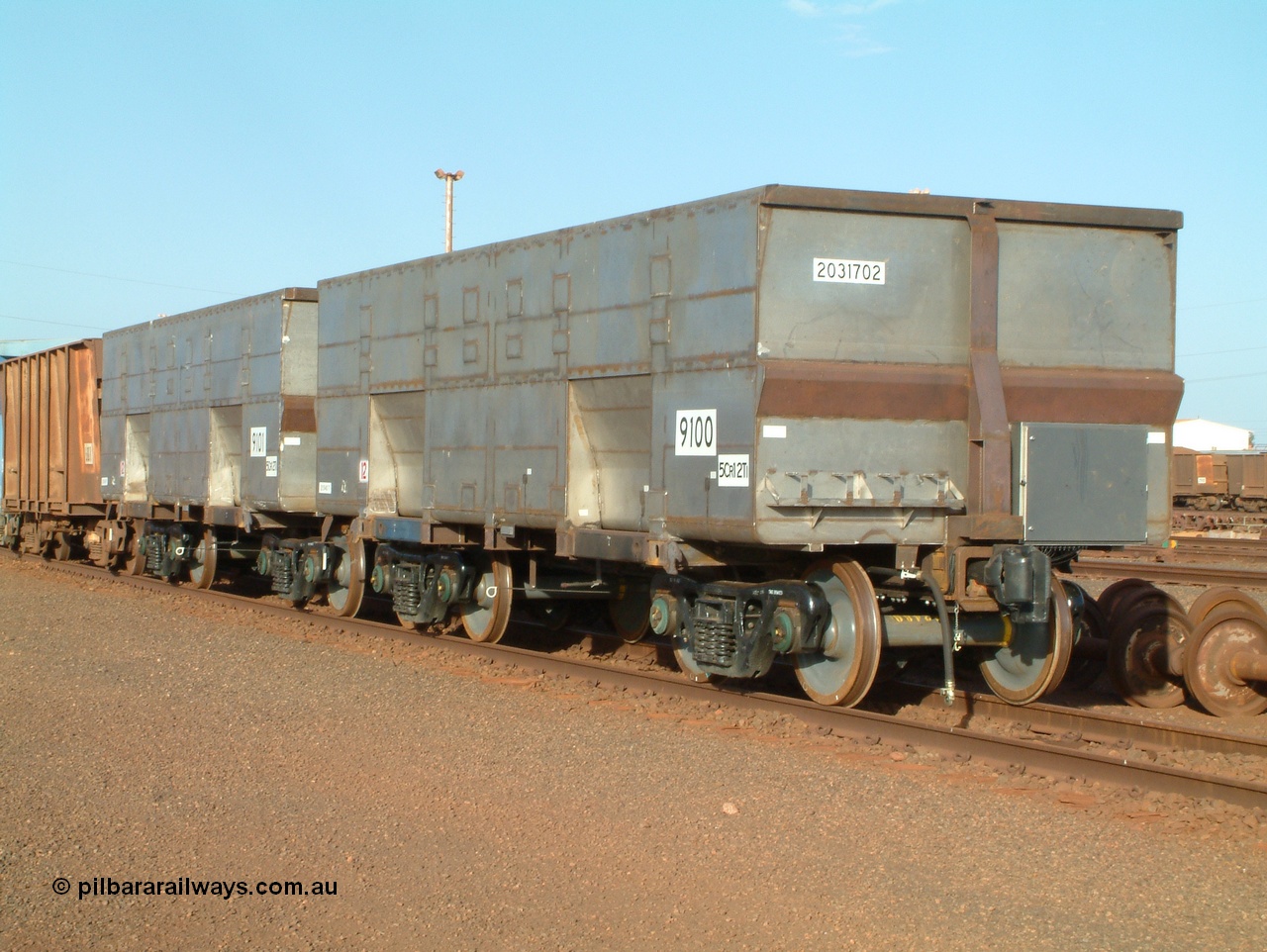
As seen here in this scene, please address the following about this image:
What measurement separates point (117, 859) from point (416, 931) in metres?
1.71

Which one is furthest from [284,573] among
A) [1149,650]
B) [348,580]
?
[1149,650]

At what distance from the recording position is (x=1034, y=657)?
9.60 m

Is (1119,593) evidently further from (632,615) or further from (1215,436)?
(1215,436)

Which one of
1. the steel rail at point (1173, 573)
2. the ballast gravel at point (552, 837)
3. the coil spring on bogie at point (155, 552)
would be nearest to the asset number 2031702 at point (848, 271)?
the ballast gravel at point (552, 837)

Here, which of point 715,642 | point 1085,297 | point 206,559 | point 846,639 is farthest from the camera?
point 206,559

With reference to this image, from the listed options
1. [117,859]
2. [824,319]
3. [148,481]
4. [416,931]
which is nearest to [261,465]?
[148,481]

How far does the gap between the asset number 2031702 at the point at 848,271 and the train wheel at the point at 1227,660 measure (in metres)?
3.87

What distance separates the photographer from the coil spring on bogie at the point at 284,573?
1611 cm

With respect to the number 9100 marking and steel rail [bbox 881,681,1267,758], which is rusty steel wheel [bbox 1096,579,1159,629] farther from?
the number 9100 marking

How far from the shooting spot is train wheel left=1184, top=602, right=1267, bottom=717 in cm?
977

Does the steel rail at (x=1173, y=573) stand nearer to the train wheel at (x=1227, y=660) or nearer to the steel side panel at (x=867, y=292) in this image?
the train wheel at (x=1227, y=660)

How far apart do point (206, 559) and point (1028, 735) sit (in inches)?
523

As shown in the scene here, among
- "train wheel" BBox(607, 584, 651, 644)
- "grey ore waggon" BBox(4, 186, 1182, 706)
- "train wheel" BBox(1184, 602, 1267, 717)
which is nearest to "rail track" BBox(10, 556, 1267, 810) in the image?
"grey ore waggon" BBox(4, 186, 1182, 706)

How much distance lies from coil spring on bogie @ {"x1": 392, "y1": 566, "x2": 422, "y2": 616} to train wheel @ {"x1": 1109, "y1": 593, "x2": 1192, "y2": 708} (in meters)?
7.11
